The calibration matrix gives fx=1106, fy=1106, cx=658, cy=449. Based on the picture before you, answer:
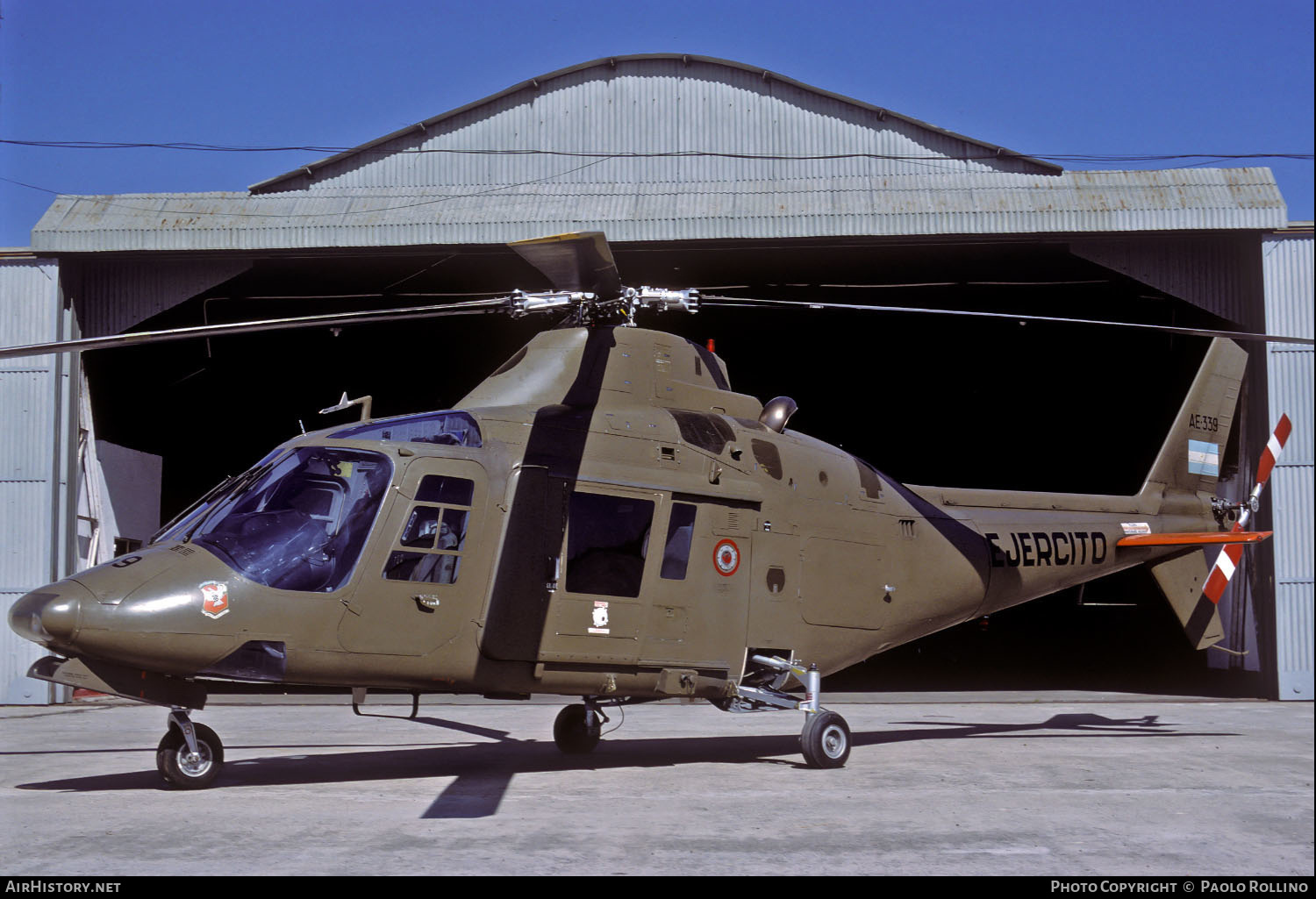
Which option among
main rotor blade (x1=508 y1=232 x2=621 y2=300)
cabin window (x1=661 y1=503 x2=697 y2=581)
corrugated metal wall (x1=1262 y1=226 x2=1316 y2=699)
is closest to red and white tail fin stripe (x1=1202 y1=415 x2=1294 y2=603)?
corrugated metal wall (x1=1262 y1=226 x2=1316 y2=699)

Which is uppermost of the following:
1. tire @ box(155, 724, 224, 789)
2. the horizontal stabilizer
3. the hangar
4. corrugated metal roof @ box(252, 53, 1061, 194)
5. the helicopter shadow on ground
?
corrugated metal roof @ box(252, 53, 1061, 194)

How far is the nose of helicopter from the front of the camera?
696 centimetres

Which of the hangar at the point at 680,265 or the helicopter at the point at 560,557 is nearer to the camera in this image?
the helicopter at the point at 560,557

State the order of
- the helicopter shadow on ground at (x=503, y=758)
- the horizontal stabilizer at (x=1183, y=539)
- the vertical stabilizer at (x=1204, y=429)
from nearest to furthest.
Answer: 1. the helicopter shadow on ground at (x=503, y=758)
2. the horizontal stabilizer at (x=1183, y=539)
3. the vertical stabilizer at (x=1204, y=429)

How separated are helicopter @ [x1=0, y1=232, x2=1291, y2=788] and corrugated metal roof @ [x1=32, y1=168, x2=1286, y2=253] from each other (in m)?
6.12

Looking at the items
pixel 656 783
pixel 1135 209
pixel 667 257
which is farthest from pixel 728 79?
pixel 656 783

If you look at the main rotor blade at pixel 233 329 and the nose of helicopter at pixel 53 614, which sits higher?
the main rotor blade at pixel 233 329

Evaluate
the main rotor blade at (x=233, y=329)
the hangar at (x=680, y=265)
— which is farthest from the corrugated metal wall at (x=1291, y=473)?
the main rotor blade at (x=233, y=329)

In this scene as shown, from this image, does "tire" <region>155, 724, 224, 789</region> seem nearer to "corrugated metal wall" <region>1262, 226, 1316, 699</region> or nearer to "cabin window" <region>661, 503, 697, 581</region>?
"cabin window" <region>661, 503, 697, 581</region>

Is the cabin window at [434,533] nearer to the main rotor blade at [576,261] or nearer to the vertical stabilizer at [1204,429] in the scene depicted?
the main rotor blade at [576,261]

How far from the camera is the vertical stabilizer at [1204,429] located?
535 inches

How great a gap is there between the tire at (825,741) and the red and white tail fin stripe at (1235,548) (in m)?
5.39

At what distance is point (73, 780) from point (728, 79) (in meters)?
14.8

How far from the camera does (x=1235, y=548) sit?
1289 cm
